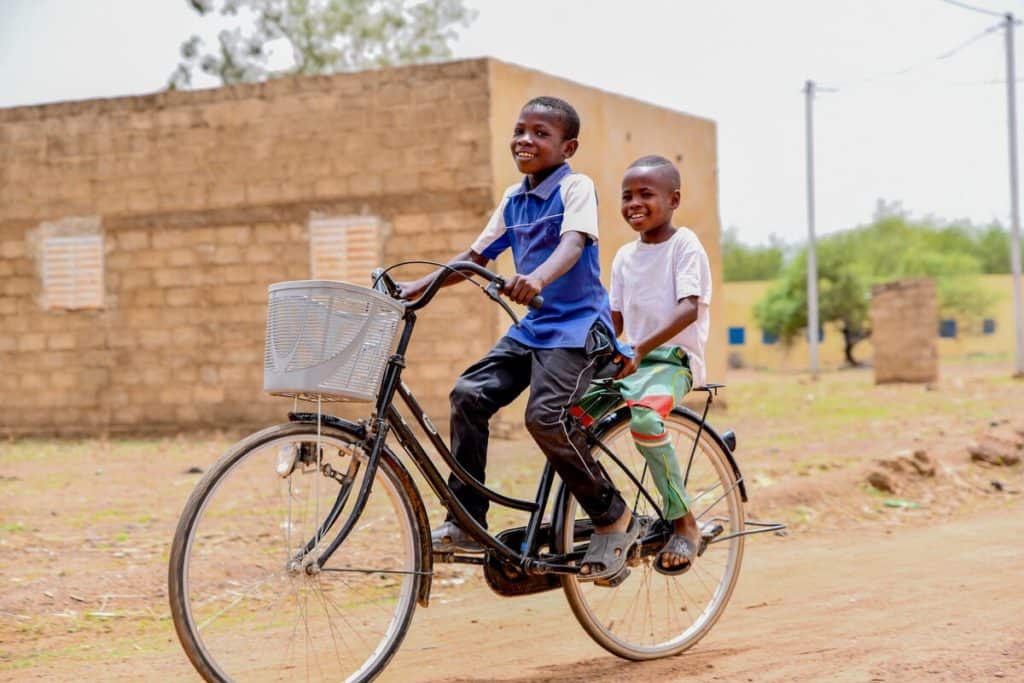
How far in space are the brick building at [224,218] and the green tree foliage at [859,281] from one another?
2725 cm

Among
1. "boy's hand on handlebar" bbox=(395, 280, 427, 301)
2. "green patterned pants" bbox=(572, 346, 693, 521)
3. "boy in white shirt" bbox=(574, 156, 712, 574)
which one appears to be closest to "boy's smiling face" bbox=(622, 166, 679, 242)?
"boy in white shirt" bbox=(574, 156, 712, 574)

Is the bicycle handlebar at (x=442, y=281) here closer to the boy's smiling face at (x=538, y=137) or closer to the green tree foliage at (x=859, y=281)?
the boy's smiling face at (x=538, y=137)

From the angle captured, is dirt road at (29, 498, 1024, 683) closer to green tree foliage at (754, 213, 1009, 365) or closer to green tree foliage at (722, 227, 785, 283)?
green tree foliage at (754, 213, 1009, 365)

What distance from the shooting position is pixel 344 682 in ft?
11.8

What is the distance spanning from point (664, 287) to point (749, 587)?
1999 millimetres

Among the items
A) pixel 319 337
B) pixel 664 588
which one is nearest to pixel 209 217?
pixel 664 588

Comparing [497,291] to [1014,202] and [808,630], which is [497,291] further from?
[1014,202]

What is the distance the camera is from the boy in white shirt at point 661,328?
414 centimetres

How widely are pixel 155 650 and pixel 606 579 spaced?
180 cm

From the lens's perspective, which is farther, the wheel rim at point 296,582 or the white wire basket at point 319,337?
the wheel rim at point 296,582

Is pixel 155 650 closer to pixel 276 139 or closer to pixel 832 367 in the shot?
pixel 276 139

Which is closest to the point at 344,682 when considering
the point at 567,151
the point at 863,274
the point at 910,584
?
the point at 567,151

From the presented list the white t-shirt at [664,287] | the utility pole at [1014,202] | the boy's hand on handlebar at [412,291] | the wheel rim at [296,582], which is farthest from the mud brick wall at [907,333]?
the boy's hand on handlebar at [412,291]

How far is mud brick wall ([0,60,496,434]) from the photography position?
1321 cm
